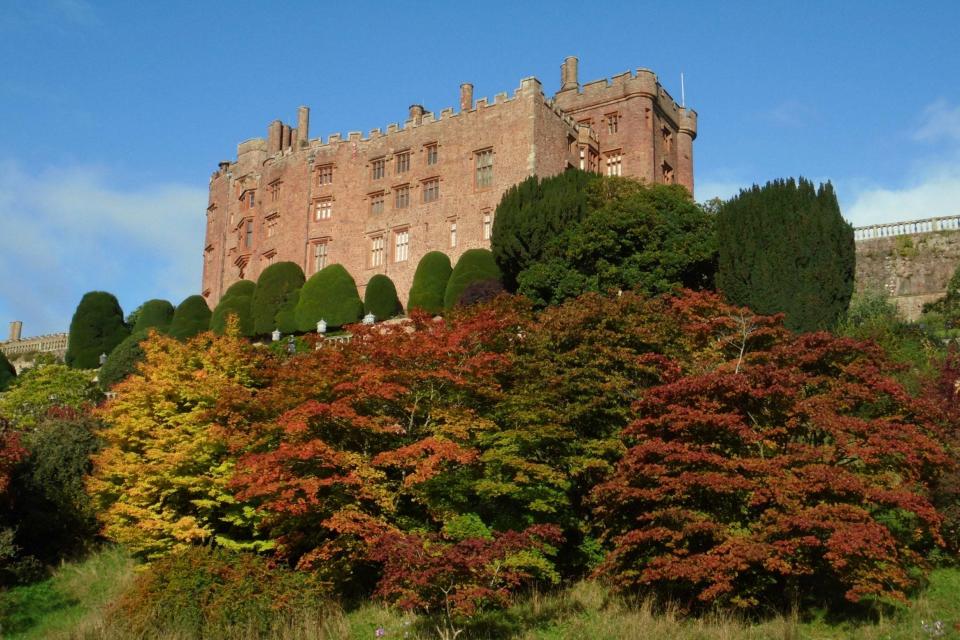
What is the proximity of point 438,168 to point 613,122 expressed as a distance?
8623 mm

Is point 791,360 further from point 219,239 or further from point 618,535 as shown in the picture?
point 219,239

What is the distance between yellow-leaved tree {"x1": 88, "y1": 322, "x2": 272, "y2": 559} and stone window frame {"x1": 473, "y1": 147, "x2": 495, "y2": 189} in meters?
21.1

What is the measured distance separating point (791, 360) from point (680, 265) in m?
12.3

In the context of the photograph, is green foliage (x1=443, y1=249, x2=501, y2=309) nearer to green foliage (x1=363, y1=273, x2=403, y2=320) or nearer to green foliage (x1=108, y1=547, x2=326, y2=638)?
green foliage (x1=363, y1=273, x2=403, y2=320)

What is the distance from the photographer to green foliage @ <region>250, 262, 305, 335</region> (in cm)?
4222

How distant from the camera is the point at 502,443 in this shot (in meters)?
17.2

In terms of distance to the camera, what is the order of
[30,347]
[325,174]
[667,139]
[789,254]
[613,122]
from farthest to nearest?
[30,347]
[325,174]
[667,139]
[613,122]
[789,254]

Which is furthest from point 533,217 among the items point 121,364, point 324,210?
point 121,364

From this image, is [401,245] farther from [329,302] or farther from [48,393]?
[48,393]

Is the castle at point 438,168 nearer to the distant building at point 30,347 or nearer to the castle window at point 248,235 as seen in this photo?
the castle window at point 248,235

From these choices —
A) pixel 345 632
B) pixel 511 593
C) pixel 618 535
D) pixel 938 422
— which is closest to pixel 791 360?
pixel 938 422

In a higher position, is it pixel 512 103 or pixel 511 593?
pixel 512 103

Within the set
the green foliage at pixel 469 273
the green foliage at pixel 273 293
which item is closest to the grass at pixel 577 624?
the green foliage at pixel 469 273

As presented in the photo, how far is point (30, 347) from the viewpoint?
215ft
